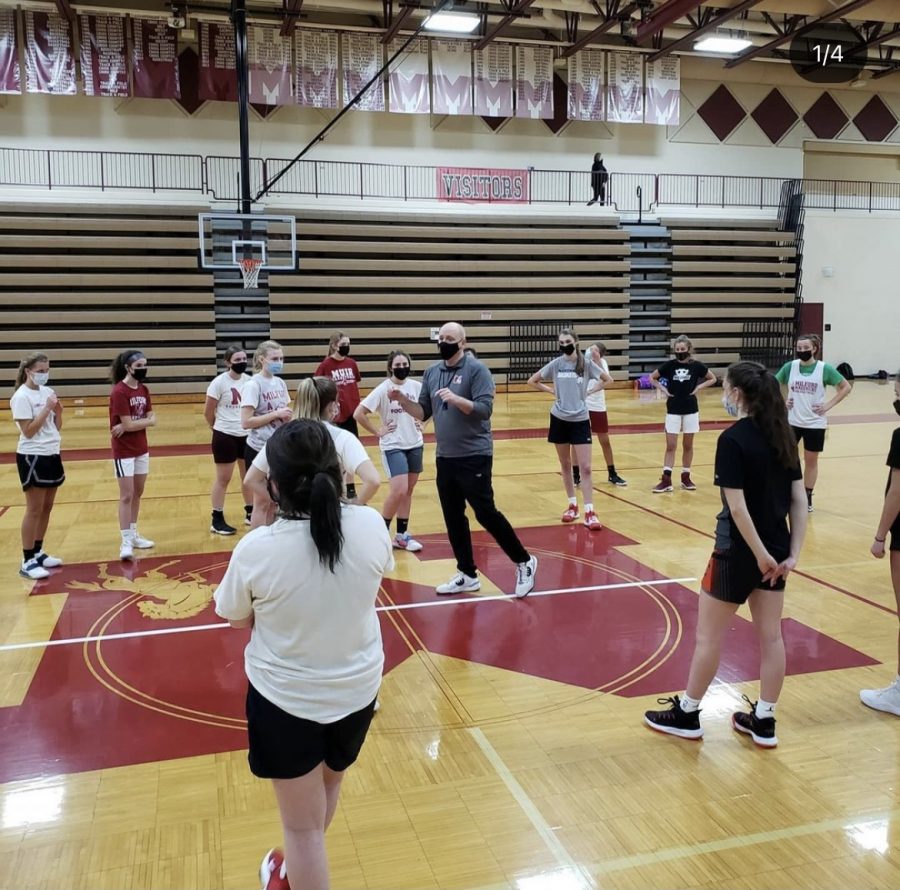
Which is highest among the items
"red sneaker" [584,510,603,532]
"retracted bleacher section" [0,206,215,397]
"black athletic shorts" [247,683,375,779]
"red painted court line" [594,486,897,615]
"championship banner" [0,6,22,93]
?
"championship banner" [0,6,22,93]

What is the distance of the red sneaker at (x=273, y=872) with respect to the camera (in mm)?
2734

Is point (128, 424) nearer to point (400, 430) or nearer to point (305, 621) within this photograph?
point (400, 430)

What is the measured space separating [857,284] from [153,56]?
68.6 ft

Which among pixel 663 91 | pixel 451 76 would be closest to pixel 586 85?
pixel 663 91

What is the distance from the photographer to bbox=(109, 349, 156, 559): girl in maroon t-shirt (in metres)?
6.79

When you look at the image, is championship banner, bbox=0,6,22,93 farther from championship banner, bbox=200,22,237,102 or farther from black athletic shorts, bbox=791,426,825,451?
black athletic shorts, bbox=791,426,825,451

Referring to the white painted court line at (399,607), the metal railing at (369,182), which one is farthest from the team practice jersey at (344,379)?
the metal railing at (369,182)

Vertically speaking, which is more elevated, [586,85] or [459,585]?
[586,85]

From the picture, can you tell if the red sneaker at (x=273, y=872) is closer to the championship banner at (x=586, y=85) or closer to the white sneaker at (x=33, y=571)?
the white sneaker at (x=33, y=571)

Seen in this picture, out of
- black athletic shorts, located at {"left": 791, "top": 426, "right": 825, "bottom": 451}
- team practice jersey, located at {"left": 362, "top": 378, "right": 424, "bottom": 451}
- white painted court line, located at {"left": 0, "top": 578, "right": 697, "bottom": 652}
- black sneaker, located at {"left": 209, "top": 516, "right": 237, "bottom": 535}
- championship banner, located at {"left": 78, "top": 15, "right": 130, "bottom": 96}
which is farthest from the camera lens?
championship banner, located at {"left": 78, "top": 15, "right": 130, "bottom": 96}

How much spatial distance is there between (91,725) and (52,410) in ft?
9.89

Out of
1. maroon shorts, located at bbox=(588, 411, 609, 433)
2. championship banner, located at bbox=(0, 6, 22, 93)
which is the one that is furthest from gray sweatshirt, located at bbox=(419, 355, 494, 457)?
championship banner, located at bbox=(0, 6, 22, 93)

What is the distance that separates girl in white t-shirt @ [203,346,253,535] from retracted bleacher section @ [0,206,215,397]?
13.0 m

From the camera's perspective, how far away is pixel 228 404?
7840 mm
